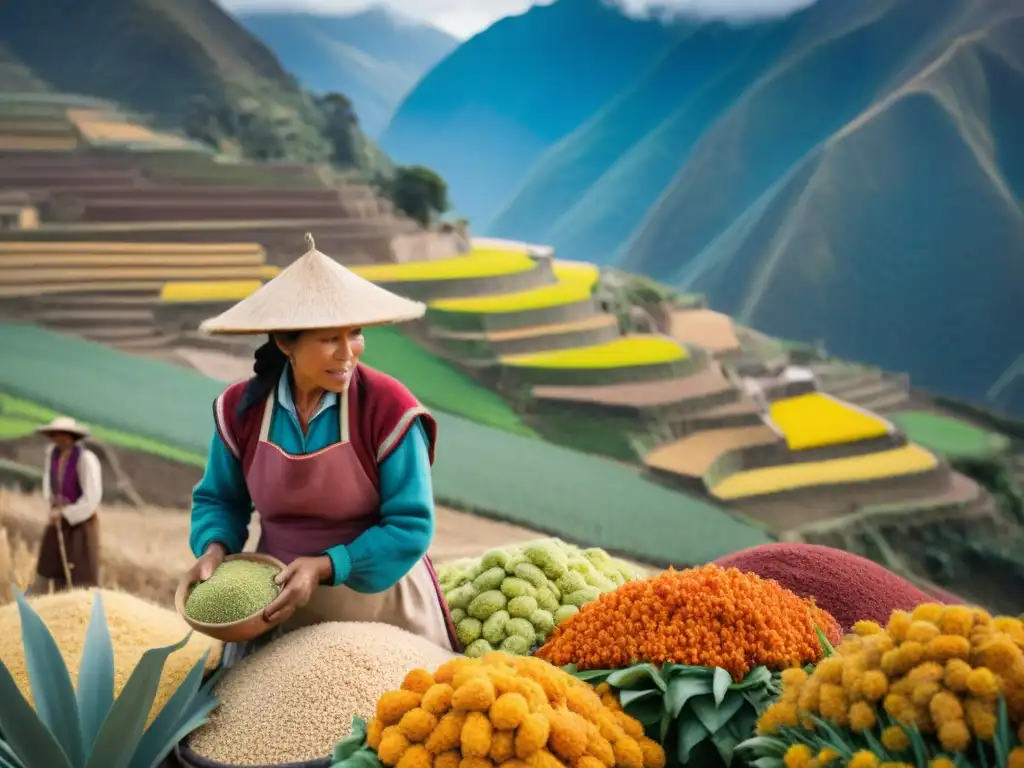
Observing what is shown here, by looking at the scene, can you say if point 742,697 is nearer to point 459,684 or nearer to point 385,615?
point 459,684

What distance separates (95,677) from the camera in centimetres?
232

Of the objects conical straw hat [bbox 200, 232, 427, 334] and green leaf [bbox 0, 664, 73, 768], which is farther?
conical straw hat [bbox 200, 232, 427, 334]

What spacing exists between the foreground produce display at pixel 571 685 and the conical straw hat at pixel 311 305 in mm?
734

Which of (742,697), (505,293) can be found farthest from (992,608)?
(742,697)

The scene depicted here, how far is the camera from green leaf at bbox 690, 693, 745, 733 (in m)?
1.99

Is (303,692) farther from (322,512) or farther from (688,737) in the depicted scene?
(688,737)

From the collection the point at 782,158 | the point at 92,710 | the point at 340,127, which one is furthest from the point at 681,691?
the point at 340,127

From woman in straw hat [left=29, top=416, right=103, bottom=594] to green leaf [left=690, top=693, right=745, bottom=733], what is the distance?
3102 millimetres

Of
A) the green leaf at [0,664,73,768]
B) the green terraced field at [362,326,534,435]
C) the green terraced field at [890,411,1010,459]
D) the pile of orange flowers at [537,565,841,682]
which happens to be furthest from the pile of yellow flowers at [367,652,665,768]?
the green terraced field at [890,411,1010,459]

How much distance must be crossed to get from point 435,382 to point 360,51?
319 centimetres

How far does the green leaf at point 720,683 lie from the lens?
200cm

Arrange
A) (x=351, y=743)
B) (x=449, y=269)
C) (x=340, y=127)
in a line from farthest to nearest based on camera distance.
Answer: (x=340, y=127), (x=449, y=269), (x=351, y=743)

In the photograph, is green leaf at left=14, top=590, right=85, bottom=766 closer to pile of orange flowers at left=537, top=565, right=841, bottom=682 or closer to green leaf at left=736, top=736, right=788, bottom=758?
pile of orange flowers at left=537, top=565, right=841, bottom=682

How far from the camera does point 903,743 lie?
1.64 metres
